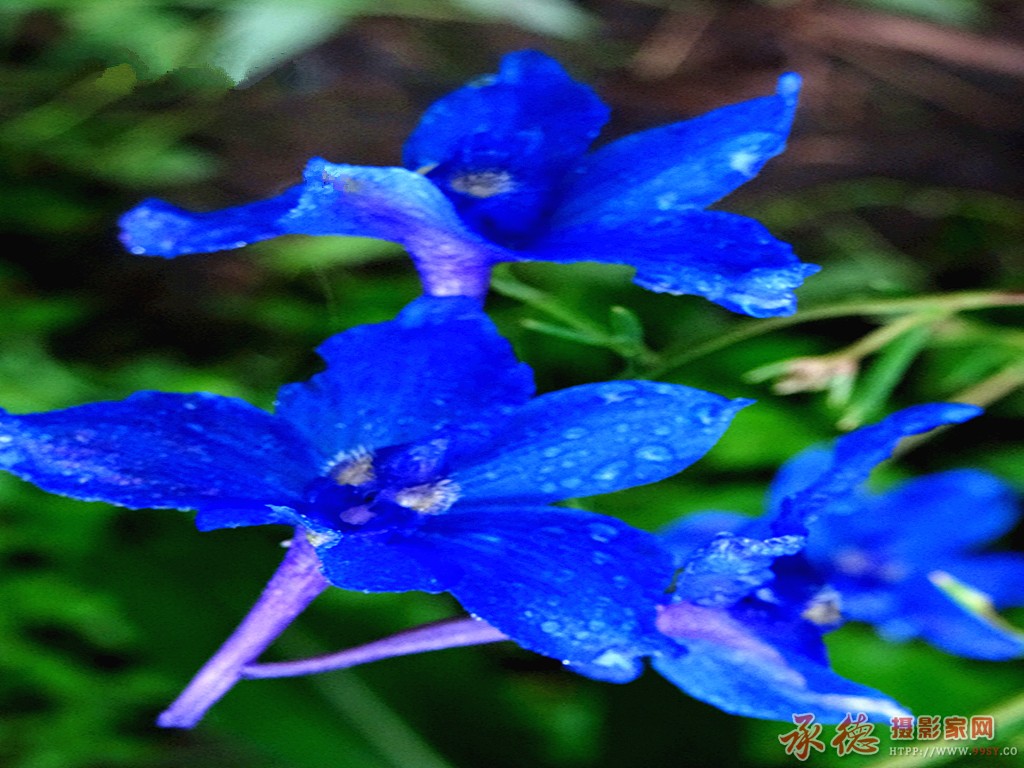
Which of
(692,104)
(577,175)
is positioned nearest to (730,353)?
(692,104)

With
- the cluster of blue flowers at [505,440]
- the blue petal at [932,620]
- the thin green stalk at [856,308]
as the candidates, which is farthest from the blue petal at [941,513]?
the cluster of blue flowers at [505,440]

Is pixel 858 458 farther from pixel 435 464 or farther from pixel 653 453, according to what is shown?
pixel 435 464

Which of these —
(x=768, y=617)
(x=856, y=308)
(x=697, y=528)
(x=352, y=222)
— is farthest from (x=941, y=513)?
(x=352, y=222)

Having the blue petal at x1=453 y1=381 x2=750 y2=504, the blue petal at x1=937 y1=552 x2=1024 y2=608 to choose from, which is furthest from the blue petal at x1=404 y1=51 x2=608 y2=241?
the blue petal at x1=937 y1=552 x2=1024 y2=608

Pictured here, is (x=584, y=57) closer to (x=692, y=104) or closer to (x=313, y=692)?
(x=692, y=104)

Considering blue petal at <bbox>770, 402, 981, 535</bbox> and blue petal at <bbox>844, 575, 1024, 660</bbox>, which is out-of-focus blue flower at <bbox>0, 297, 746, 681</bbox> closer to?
blue petal at <bbox>770, 402, 981, 535</bbox>

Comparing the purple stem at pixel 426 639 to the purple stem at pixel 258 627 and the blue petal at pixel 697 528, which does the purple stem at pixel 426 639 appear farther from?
the blue petal at pixel 697 528
